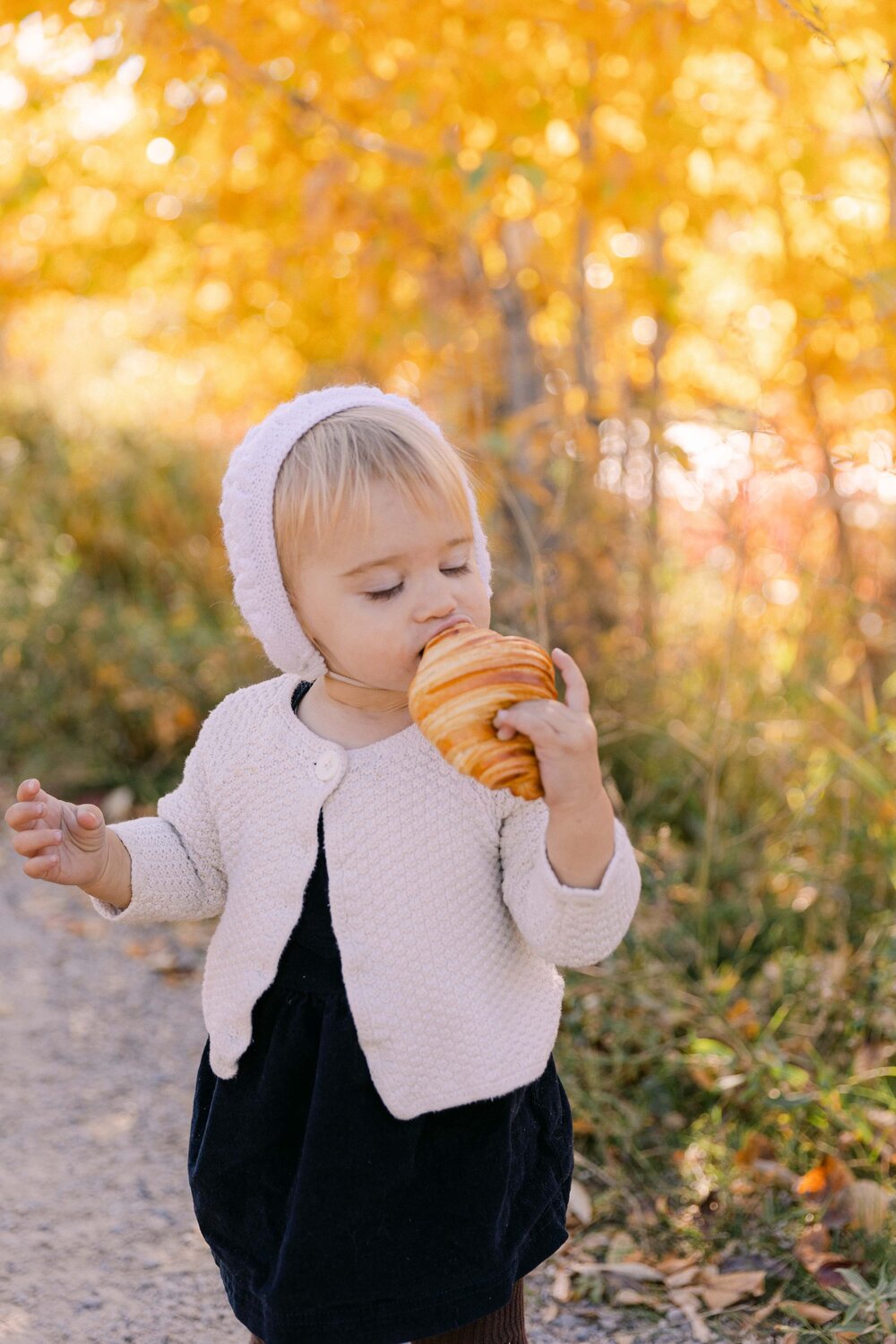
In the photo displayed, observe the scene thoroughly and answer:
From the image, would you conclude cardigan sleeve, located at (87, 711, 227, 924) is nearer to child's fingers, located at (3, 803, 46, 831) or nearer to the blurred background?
child's fingers, located at (3, 803, 46, 831)

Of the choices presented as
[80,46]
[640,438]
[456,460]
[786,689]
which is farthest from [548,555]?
[456,460]

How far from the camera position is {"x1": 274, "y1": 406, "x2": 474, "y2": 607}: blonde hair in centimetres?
162

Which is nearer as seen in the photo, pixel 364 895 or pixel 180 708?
pixel 364 895

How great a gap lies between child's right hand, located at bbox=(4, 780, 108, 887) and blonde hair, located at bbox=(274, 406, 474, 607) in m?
0.36

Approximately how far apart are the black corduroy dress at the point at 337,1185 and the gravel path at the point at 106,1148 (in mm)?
628

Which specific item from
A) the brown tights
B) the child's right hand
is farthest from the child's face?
the brown tights

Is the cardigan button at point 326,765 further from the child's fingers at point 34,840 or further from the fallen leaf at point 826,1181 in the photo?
the fallen leaf at point 826,1181

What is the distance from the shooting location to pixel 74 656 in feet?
16.8

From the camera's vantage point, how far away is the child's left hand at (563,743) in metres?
1.47

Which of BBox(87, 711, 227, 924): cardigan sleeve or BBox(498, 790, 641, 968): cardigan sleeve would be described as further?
BBox(87, 711, 227, 924): cardigan sleeve

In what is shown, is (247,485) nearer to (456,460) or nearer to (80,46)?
(456,460)

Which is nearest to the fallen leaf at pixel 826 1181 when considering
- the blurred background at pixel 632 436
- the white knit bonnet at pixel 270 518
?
the blurred background at pixel 632 436

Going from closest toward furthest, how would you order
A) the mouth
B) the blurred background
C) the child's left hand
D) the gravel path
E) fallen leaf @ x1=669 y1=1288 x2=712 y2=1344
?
the child's left hand, the mouth, fallen leaf @ x1=669 y1=1288 x2=712 y2=1344, the gravel path, the blurred background

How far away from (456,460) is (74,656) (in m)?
3.66
